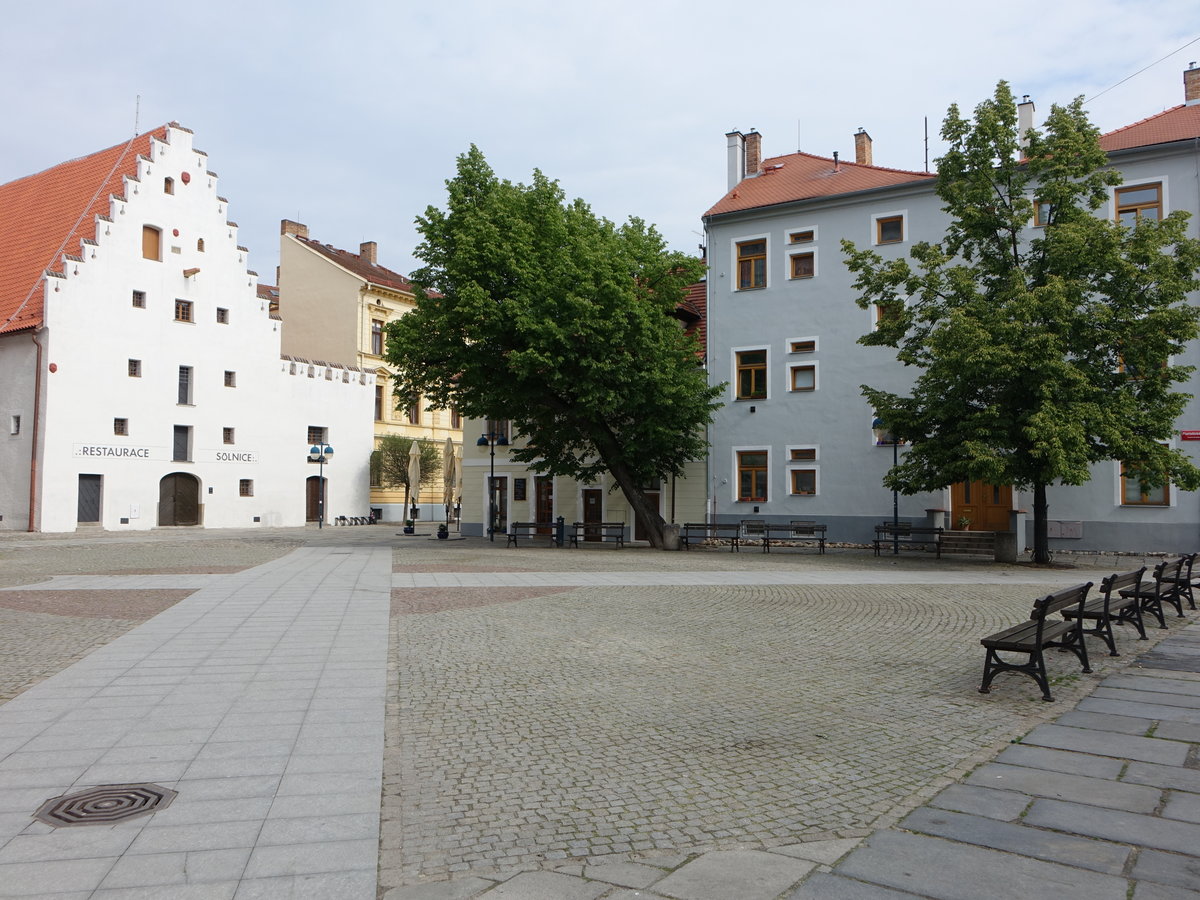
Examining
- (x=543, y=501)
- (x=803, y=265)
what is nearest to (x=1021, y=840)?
(x=803, y=265)

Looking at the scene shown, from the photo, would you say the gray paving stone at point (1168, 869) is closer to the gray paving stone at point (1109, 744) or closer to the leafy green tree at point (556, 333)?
the gray paving stone at point (1109, 744)

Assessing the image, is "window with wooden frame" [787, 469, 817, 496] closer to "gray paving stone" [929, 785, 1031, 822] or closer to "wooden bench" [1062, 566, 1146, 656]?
"wooden bench" [1062, 566, 1146, 656]

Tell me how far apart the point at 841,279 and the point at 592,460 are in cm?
1036

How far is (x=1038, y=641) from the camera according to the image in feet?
26.1

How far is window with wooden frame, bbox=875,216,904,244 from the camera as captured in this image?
30.1 meters

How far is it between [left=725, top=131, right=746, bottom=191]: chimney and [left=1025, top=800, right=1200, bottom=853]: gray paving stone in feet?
106

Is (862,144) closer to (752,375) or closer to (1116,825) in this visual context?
(752,375)

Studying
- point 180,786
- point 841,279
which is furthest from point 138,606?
point 841,279

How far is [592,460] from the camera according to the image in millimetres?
33406

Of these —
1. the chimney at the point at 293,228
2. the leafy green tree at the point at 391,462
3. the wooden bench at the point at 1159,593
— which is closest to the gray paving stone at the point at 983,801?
the wooden bench at the point at 1159,593

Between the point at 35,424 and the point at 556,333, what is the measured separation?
78.4 feet

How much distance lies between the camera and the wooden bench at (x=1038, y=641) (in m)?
7.92

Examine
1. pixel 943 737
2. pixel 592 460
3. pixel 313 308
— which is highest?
pixel 313 308

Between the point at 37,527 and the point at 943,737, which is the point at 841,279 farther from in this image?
the point at 37,527
